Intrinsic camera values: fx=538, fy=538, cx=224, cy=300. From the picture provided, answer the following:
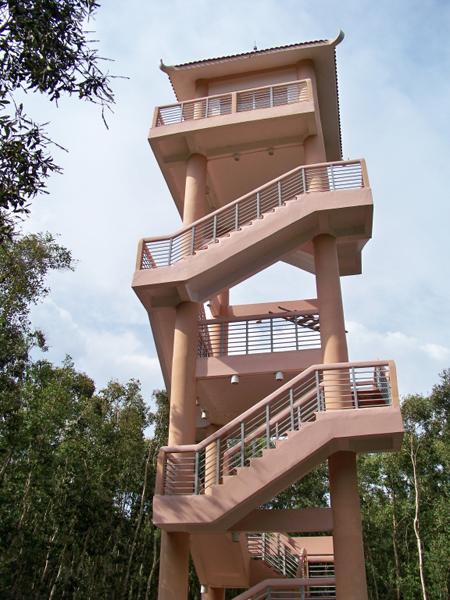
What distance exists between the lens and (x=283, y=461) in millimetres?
8133

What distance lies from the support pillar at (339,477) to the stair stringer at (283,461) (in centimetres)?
77

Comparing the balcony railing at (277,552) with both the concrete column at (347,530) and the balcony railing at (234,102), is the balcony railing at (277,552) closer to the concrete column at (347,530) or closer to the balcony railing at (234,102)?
the concrete column at (347,530)

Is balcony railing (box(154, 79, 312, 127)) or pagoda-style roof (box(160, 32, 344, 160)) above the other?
pagoda-style roof (box(160, 32, 344, 160))

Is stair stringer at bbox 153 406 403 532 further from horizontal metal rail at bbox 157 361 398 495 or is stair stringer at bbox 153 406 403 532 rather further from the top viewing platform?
the top viewing platform

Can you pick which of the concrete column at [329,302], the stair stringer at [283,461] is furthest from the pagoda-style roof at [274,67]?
the stair stringer at [283,461]

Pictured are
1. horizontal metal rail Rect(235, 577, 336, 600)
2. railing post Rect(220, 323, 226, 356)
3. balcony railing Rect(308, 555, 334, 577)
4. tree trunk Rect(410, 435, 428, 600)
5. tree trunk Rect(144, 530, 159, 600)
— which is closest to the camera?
horizontal metal rail Rect(235, 577, 336, 600)

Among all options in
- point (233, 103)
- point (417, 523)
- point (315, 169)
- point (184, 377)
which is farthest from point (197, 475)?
point (417, 523)

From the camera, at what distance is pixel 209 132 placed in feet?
42.1

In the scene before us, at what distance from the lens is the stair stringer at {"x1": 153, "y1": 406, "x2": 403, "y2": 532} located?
8109 millimetres

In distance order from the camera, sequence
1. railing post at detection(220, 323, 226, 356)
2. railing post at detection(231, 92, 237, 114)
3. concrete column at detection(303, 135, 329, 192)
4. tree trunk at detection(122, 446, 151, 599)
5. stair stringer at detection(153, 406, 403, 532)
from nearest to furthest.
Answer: stair stringer at detection(153, 406, 403, 532) → concrete column at detection(303, 135, 329, 192) → railing post at detection(220, 323, 226, 356) → railing post at detection(231, 92, 237, 114) → tree trunk at detection(122, 446, 151, 599)

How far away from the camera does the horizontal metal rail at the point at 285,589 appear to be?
10.5 m

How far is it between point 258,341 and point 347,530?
4.15m

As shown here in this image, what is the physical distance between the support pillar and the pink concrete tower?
23 millimetres

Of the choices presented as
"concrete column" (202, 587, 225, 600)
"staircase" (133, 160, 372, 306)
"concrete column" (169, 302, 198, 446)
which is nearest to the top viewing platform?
"staircase" (133, 160, 372, 306)
